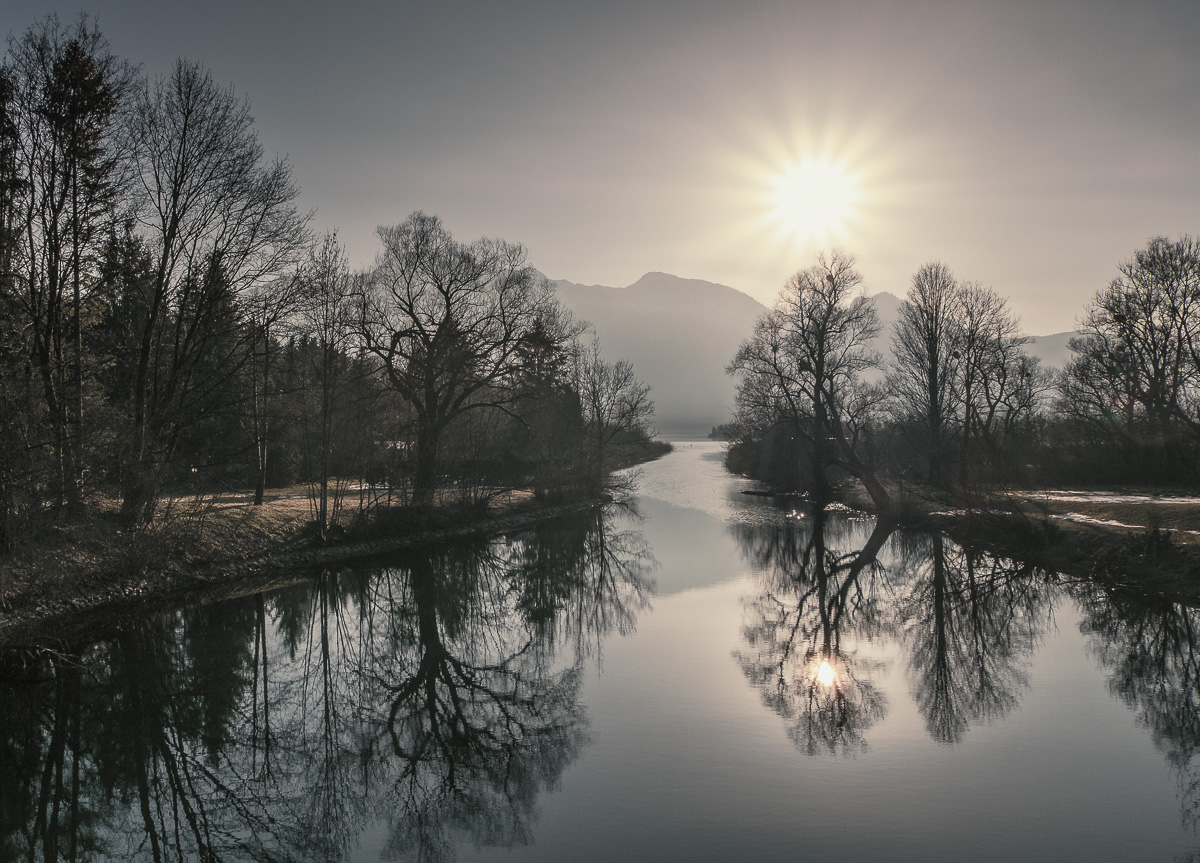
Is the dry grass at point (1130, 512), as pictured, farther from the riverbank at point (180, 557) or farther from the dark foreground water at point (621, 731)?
the riverbank at point (180, 557)

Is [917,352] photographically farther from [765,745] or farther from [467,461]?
[765,745]

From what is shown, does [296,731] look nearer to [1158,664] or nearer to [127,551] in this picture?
[127,551]

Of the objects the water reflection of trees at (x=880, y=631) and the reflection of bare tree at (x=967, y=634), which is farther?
the reflection of bare tree at (x=967, y=634)

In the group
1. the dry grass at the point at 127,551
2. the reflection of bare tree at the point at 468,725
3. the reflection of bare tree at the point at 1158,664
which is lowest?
the reflection of bare tree at the point at 468,725

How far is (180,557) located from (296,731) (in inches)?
432

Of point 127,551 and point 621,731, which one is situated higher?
point 127,551

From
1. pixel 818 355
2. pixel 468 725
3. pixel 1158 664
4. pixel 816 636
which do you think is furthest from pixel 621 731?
pixel 818 355

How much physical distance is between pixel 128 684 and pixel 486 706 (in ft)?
17.3

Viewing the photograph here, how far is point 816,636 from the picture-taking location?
567 inches

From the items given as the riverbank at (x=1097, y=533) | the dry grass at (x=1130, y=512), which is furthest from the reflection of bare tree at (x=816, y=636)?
the dry grass at (x=1130, y=512)

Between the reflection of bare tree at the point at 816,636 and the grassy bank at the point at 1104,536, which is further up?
the grassy bank at the point at 1104,536

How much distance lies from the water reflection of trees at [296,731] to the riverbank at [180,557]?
4.71ft

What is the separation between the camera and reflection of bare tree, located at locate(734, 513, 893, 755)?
381 inches

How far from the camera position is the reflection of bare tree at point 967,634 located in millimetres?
10234
